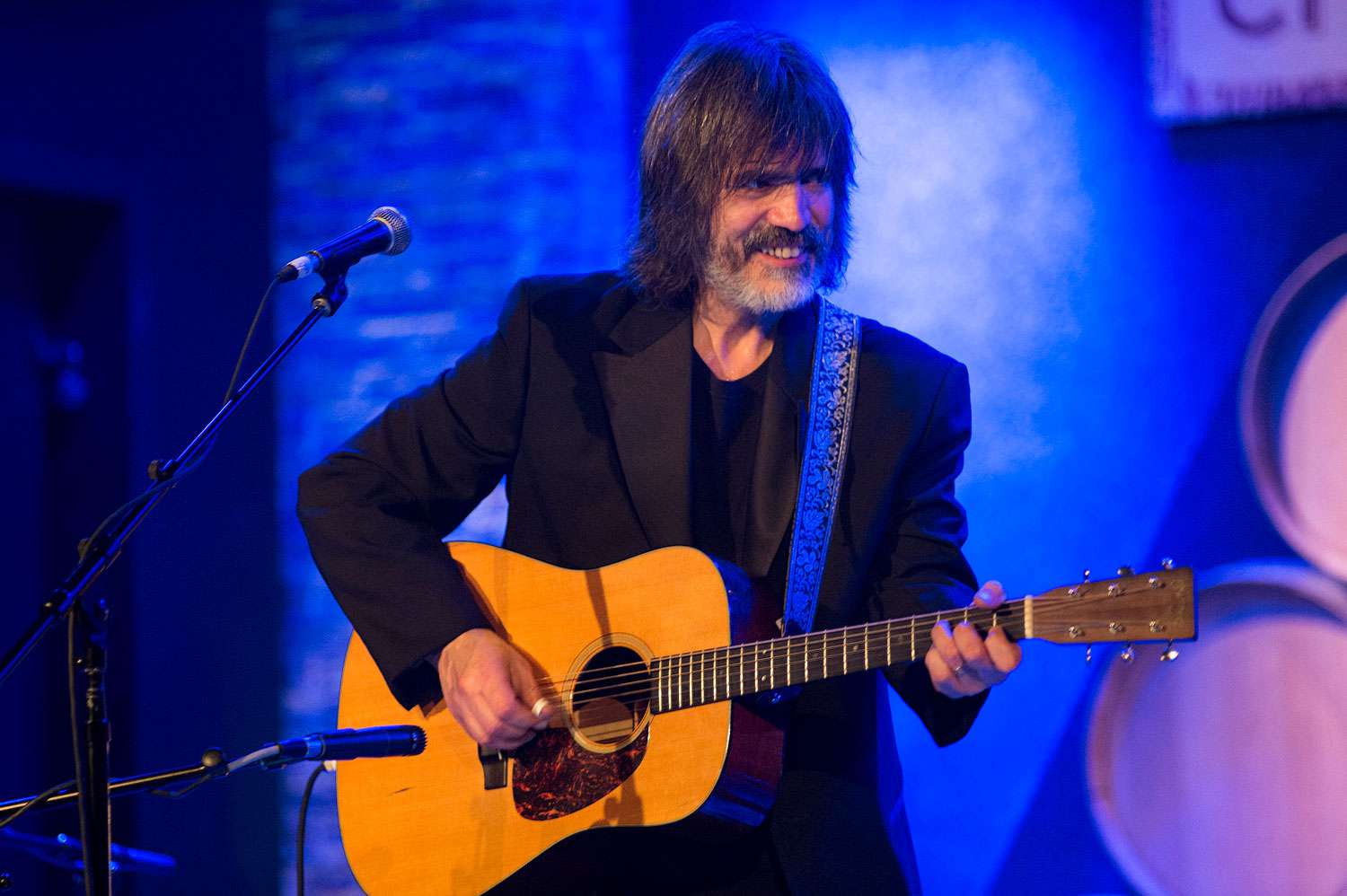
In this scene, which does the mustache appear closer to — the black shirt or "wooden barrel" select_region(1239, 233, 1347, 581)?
the black shirt

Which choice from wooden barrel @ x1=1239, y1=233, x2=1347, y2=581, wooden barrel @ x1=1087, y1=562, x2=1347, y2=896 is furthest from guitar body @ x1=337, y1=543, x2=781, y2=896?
wooden barrel @ x1=1239, y1=233, x2=1347, y2=581

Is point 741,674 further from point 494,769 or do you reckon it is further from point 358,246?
point 358,246

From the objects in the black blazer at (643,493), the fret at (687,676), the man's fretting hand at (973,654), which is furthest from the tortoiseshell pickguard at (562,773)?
the man's fretting hand at (973,654)

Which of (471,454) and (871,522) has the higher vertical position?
(471,454)

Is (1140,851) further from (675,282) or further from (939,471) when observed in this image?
(675,282)

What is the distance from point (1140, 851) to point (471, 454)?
2061mm

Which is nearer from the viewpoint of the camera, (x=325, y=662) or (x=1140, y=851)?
(x=1140, y=851)

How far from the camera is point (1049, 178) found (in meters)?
3.70

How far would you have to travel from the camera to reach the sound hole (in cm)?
240

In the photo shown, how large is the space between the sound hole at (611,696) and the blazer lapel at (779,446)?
0.29m

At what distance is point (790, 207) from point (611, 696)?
1031mm

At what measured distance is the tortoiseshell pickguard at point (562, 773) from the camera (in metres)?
2.37

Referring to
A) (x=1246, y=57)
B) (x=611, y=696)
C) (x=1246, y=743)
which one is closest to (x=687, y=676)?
(x=611, y=696)

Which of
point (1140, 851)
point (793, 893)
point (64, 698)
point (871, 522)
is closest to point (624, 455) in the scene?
point (871, 522)
